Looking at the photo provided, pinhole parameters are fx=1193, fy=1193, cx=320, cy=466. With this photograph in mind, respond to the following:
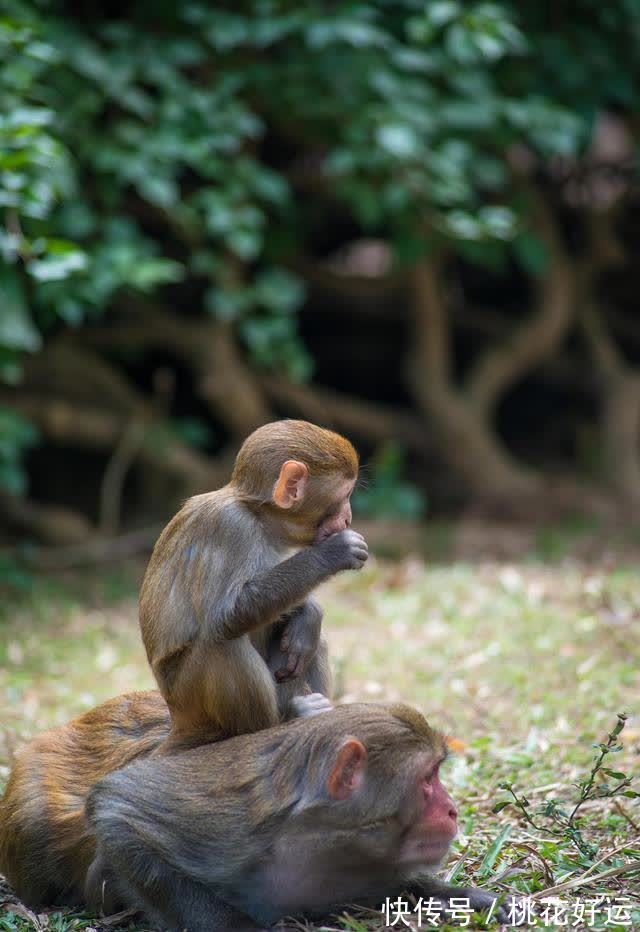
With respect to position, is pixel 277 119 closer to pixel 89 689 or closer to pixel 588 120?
pixel 588 120

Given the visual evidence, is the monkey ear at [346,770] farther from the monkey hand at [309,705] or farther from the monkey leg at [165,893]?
the monkey hand at [309,705]

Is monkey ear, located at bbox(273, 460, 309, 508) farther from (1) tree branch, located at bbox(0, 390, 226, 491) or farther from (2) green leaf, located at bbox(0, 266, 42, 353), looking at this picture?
(1) tree branch, located at bbox(0, 390, 226, 491)

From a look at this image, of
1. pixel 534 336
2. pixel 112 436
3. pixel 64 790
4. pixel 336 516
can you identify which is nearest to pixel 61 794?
pixel 64 790

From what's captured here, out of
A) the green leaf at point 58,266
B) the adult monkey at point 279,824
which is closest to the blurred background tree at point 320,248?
the green leaf at point 58,266

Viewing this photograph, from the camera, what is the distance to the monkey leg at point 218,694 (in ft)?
10.6

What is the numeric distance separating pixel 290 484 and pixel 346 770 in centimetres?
99

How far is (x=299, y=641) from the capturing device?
3.51 m

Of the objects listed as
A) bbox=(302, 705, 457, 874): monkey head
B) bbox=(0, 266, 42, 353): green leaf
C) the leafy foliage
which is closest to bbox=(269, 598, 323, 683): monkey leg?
bbox=(302, 705, 457, 874): monkey head

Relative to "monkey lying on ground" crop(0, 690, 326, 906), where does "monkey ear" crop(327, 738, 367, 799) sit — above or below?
above

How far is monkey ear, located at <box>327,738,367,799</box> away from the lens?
A: 2.81 metres

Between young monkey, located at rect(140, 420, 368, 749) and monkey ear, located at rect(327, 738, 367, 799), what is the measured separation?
0.51 meters

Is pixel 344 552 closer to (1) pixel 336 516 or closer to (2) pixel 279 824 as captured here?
(1) pixel 336 516

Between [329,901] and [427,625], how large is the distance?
135 inches

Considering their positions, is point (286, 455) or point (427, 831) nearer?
point (427, 831)
